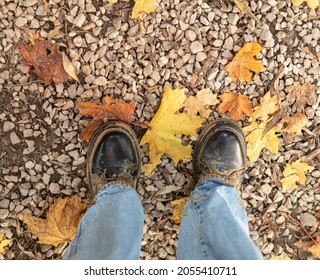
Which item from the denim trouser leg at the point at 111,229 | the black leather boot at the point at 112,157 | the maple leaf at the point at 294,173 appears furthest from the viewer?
the maple leaf at the point at 294,173

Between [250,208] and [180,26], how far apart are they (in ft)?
2.70

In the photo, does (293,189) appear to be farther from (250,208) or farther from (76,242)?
(76,242)

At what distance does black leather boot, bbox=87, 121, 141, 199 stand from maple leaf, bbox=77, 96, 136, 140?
0.13ft

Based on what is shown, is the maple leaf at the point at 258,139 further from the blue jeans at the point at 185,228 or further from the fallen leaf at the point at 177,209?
the fallen leaf at the point at 177,209

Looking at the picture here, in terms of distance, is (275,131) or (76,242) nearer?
(76,242)

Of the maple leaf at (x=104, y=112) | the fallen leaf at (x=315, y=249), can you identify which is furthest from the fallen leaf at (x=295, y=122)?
the maple leaf at (x=104, y=112)

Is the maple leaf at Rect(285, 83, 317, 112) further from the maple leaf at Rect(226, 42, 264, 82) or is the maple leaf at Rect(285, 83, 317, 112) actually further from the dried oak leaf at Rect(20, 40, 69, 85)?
the dried oak leaf at Rect(20, 40, 69, 85)

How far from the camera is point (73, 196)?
1793 mm

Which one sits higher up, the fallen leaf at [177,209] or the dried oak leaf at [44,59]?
the dried oak leaf at [44,59]

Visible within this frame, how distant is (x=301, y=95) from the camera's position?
1812mm

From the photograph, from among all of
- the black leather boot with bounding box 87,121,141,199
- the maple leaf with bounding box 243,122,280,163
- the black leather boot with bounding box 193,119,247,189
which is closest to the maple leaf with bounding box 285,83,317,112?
the maple leaf with bounding box 243,122,280,163

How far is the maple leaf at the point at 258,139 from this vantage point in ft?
5.90

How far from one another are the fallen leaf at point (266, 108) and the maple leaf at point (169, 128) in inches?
9.5
